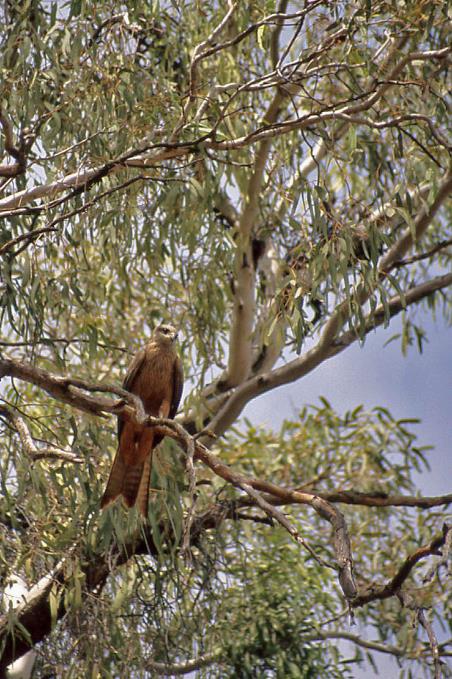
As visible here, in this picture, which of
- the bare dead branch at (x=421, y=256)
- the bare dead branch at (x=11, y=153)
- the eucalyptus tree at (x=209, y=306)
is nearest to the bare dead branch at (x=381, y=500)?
the eucalyptus tree at (x=209, y=306)

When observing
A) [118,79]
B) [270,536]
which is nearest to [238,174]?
[118,79]

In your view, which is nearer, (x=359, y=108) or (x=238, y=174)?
(x=359, y=108)

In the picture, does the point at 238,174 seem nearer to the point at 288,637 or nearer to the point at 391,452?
the point at 391,452

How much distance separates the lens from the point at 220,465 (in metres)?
3.57

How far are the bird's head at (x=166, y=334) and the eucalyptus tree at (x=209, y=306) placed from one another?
0.87 feet

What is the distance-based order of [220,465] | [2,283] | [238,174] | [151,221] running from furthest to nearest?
[238,174] → [151,221] → [2,283] → [220,465]

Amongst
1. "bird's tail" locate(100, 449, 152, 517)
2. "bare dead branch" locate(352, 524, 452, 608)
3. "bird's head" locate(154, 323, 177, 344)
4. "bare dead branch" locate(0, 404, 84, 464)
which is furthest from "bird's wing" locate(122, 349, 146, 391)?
"bare dead branch" locate(352, 524, 452, 608)

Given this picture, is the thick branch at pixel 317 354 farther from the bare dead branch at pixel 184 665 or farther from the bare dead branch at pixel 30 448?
the bare dead branch at pixel 30 448

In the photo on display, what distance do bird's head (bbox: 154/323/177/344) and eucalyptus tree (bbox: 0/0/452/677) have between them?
27 cm

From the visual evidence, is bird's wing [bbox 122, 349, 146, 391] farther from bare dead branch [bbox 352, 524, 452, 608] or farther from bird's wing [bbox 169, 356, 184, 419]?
bare dead branch [bbox 352, 524, 452, 608]

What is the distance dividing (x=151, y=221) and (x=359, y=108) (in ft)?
3.98

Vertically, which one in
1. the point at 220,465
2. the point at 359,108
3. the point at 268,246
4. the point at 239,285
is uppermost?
the point at 268,246

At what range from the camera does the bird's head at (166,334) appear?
16.2ft

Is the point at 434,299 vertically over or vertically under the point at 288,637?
over
